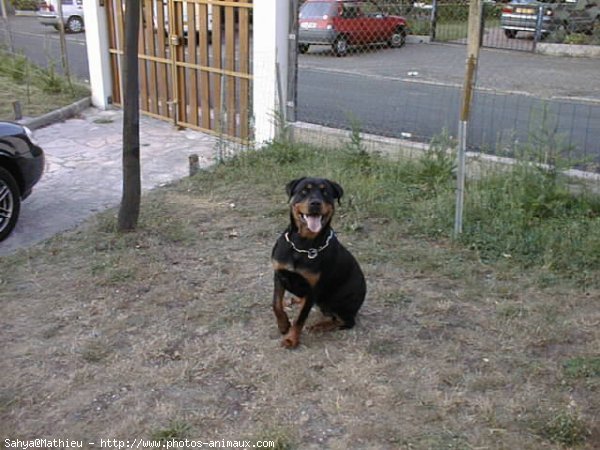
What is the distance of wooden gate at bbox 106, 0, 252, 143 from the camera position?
27.0ft

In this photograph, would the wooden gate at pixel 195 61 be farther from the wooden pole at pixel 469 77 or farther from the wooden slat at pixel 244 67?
the wooden pole at pixel 469 77

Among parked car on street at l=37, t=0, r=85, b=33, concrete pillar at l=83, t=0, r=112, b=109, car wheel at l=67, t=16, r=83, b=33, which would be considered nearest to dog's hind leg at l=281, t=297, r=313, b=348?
concrete pillar at l=83, t=0, r=112, b=109

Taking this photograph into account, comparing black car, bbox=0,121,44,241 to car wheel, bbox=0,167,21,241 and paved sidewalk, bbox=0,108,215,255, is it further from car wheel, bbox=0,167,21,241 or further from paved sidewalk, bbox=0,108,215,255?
paved sidewalk, bbox=0,108,215,255

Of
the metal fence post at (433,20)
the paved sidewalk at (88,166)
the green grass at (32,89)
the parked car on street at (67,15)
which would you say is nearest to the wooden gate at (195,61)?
the paved sidewalk at (88,166)

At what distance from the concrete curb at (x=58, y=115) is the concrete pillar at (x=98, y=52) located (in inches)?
10.6

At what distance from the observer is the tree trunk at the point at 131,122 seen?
16.2 ft

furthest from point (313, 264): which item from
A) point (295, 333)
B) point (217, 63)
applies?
point (217, 63)

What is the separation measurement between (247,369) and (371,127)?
5.93m

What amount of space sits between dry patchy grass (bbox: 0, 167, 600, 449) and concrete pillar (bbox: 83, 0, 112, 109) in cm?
619

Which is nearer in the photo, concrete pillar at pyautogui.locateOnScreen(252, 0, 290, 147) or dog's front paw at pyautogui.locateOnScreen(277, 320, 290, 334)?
dog's front paw at pyautogui.locateOnScreen(277, 320, 290, 334)

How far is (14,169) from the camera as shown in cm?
555

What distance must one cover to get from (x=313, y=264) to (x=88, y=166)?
5098mm

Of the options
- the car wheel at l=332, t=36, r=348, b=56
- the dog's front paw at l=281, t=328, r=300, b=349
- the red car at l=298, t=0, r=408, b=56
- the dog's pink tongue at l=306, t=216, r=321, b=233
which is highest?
the red car at l=298, t=0, r=408, b=56

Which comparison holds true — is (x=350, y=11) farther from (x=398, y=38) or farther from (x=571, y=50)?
(x=571, y=50)
